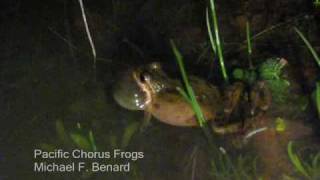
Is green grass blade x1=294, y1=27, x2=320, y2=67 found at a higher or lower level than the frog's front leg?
higher

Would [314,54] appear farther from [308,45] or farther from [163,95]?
[163,95]

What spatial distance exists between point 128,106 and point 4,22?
0.26 m

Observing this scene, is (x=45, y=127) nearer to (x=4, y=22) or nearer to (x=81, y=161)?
(x=81, y=161)

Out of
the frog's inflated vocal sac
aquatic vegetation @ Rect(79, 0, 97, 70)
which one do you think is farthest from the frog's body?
aquatic vegetation @ Rect(79, 0, 97, 70)

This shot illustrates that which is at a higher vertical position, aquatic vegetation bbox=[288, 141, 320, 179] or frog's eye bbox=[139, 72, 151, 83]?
frog's eye bbox=[139, 72, 151, 83]

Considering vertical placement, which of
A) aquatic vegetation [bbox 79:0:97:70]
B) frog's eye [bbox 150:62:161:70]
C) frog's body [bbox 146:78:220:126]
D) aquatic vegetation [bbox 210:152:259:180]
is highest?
aquatic vegetation [bbox 79:0:97:70]

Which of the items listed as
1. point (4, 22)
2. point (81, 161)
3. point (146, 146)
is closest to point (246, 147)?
point (146, 146)

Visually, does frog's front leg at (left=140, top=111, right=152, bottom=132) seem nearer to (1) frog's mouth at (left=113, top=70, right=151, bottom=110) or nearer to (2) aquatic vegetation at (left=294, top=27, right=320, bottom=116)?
(1) frog's mouth at (left=113, top=70, right=151, bottom=110)

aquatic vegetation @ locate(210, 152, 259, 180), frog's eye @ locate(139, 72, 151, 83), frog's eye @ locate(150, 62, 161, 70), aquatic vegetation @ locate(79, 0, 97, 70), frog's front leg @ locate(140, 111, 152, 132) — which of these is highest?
aquatic vegetation @ locate(79, 0, 97, 70)

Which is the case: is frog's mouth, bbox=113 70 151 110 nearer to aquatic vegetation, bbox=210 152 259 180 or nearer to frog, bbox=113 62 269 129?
frog, bbox=113 62 269 129

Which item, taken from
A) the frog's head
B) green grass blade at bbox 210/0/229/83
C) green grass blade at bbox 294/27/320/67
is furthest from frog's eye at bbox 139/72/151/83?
green grass blade at bbox 294/27/320/67

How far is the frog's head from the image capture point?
1100 mm

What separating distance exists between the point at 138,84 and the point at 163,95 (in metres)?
0.05

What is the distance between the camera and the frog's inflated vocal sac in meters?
1.10
